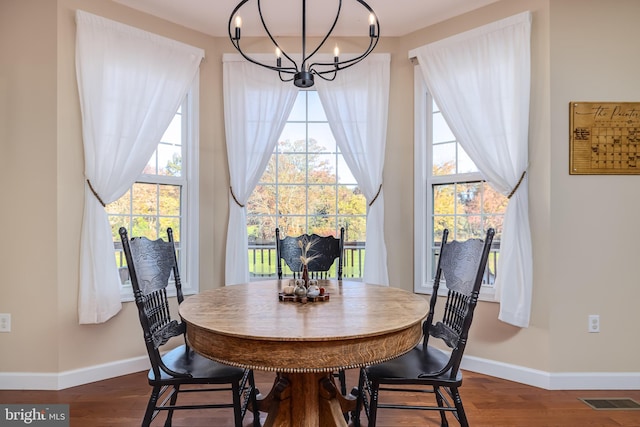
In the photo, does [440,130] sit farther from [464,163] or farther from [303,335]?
[303,335]

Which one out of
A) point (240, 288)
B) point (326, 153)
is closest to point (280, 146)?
point (326, 153)

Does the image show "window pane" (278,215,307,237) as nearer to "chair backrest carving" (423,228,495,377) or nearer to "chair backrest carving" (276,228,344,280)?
"chair backrest carving" (276,228,344,280)

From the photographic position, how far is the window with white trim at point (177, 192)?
302cm

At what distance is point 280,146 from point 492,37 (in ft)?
6.35

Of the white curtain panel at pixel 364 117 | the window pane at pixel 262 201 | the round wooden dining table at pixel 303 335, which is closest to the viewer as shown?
the round wooden dining table at pixel 303 335

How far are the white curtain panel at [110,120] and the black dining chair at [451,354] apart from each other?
1.98 m

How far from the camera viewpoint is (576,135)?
8.45 ft

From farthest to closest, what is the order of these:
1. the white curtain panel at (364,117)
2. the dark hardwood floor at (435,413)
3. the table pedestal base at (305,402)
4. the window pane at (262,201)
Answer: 1. the window pane at (262,201)
2. the white curtain panel at (364,117)
3. the dark hardwood floor at (435,413)
4. the table pedestal base at (305,402)

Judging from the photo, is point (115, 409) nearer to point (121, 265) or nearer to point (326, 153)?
point (121, 265)

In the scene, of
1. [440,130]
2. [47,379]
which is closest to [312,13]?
[440,130]

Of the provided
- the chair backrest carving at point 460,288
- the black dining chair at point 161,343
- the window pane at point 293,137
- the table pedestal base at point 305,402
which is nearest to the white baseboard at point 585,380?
the chair backrest carving at point 460,288

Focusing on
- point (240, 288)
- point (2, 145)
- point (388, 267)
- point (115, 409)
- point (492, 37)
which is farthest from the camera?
A: point (388, 267)

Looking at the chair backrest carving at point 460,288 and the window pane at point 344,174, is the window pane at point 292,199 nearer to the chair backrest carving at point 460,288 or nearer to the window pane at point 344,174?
the window pane at point 344,174

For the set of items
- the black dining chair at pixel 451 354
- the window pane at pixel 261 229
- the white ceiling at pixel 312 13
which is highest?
the white ceiling at pixel 312 13
